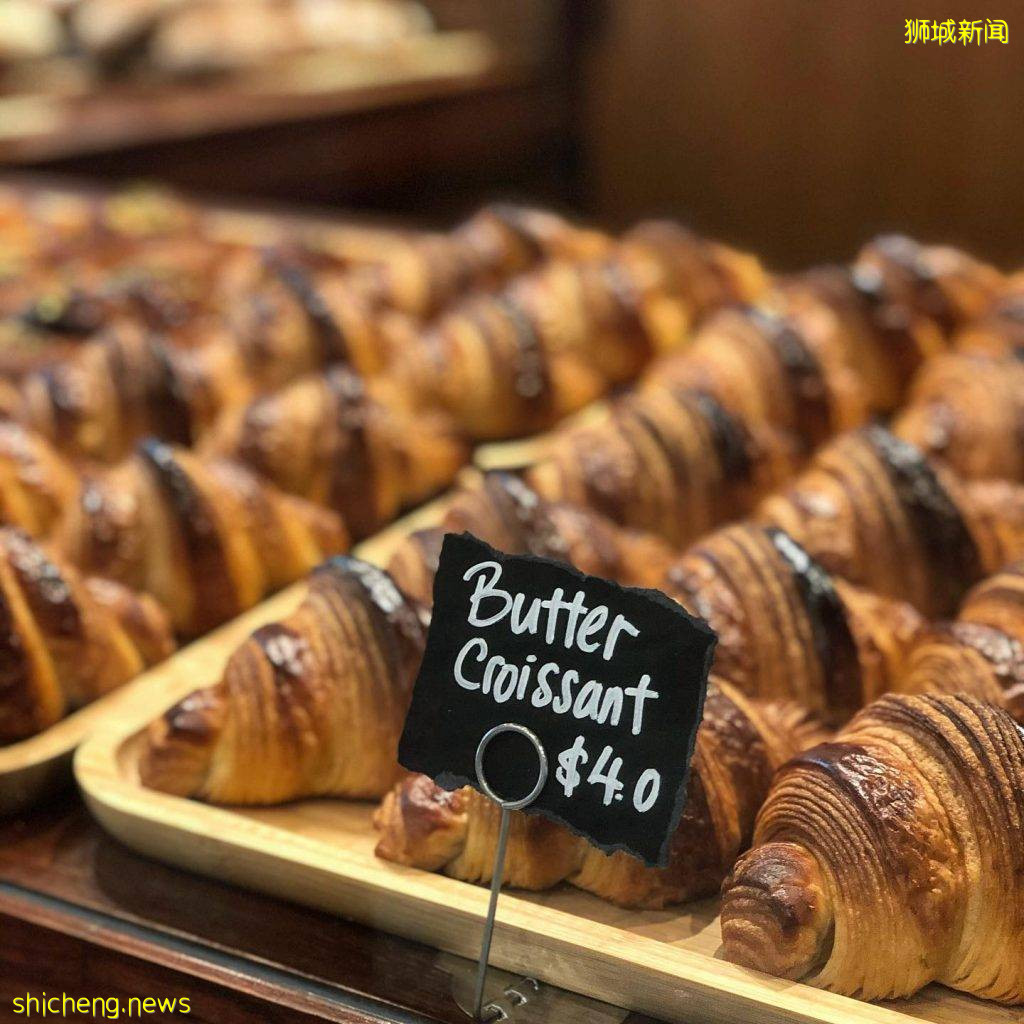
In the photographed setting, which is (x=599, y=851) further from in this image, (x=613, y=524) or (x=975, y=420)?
(x=975, y=420)

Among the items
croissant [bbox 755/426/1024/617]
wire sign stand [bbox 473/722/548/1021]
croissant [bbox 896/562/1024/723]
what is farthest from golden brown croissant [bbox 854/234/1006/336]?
wire sign stand [bbox 473/722/548/1021]

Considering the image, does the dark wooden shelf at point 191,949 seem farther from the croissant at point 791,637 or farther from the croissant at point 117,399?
the croissant at point 117,399

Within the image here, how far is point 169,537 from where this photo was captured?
193 centimetres

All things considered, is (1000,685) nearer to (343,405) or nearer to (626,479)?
(626,479)

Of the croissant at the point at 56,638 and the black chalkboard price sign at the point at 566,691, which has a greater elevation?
the black chalkboard price sign at the point at 566,691

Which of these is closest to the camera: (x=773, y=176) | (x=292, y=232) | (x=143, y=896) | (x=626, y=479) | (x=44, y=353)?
(x=143, y=896)

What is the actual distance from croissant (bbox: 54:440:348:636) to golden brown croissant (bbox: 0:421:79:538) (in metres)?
0.10

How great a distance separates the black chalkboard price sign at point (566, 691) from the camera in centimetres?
115

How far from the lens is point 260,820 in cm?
150

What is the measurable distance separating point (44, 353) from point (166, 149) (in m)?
2.07

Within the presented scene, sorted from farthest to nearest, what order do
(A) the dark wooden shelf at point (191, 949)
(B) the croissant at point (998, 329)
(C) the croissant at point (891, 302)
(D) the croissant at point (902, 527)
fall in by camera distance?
(C) the croissant at point (891, 302), (B) the croissant at point (998, 329), (D) the croissant at point (902, 527), (A) the dark wooden shelf at point (191, 949)

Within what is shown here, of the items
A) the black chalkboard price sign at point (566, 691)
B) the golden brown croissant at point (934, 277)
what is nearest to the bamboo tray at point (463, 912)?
the black chalkboard price sign at point (566, 691)

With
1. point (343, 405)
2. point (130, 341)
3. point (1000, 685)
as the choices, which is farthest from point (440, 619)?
point (130, 341)

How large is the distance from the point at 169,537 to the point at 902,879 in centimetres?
110
